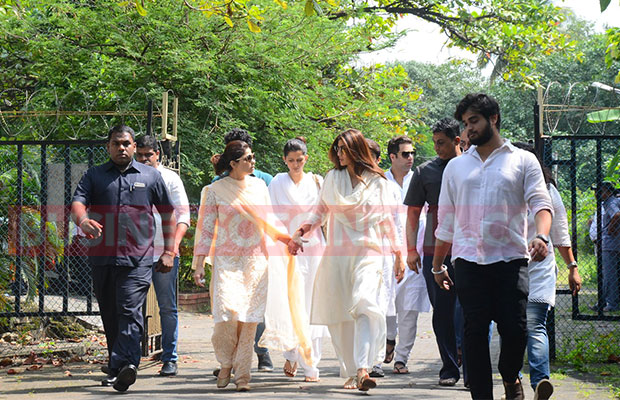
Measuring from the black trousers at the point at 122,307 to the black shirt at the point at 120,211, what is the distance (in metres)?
0.09

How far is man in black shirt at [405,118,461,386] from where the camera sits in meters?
7.95

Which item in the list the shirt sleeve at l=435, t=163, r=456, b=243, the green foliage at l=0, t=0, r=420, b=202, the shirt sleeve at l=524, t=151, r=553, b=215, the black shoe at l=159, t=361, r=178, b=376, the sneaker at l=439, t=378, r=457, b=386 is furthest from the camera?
the green foliage at l=0, t=0, r=420, b=202

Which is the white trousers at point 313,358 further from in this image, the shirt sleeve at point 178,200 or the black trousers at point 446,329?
the shirt sleeve at point 178,200

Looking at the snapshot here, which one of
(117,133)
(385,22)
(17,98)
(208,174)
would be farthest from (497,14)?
(117,133)

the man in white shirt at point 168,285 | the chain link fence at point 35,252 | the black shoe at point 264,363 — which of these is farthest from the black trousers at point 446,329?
the chain link fence at point 35,252

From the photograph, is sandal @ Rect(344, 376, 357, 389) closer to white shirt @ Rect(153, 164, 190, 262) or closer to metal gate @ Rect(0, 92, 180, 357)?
white shirt @ Rect(153, 164, 190, 262)

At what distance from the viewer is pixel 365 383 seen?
7.17 metres

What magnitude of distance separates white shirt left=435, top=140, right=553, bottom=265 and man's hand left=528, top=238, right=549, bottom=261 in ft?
0.94

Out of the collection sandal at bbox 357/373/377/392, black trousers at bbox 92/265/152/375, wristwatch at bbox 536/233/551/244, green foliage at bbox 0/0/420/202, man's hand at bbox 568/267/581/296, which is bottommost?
sandal at bbox 357/373/377/392

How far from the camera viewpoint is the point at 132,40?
14.7 metres

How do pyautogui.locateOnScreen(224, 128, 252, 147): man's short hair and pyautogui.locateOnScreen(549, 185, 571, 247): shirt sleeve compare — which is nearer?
pyautogui.locateOnScreen(549, 185, 571, 247): shirt sleeve

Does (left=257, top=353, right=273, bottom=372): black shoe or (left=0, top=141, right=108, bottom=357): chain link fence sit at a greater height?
(left=0, top=141, right=108, bottom=357): chain link fence

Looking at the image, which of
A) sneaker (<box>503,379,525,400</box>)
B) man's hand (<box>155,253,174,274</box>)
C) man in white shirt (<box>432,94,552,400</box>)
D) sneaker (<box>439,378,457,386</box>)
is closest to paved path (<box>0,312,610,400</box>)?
sneaker (<box>439,378,457,386</box>)

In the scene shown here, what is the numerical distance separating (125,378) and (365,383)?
1921mm
